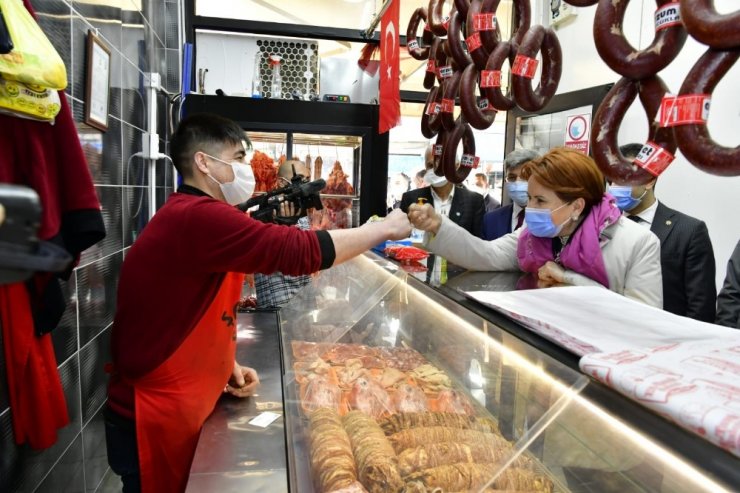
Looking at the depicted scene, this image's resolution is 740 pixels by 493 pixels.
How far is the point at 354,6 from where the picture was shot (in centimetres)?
631

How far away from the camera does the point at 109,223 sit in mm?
3342

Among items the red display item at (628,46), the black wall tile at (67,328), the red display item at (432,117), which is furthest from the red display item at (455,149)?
the black wall tile at (67,328)

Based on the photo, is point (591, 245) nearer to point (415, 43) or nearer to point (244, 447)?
point (244, 447)

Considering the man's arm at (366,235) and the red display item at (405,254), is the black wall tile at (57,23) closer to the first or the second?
the man's arm at (366,235)

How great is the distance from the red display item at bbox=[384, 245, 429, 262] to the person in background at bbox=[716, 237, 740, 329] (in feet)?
5.31

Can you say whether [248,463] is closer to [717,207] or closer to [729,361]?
[729,361]

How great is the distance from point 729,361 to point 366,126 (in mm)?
5040

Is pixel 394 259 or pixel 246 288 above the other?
pixel 394 259

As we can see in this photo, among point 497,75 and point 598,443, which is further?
point 497,75

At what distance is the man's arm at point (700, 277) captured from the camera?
300cm

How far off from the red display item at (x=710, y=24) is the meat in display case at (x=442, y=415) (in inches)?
32.8

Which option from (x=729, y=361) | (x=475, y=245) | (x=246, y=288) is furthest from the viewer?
(x=246, y=288)

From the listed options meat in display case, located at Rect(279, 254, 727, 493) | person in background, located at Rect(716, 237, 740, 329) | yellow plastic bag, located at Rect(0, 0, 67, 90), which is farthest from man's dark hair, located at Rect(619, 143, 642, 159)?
yellow plastic bag, located at Rect(0, 0, 67, 90)

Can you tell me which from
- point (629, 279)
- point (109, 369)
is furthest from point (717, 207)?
point (109, 369)
